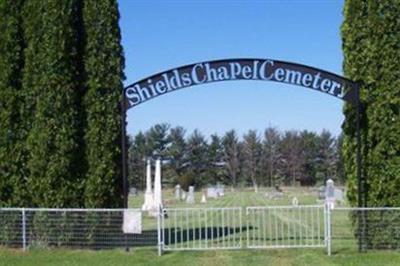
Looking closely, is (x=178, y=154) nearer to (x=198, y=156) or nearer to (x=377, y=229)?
(x=198, y=156)

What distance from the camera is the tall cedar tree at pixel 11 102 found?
14.5 m

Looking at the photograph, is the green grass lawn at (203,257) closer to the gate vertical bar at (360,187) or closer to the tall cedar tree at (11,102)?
the gate vertical bar at (360,187)

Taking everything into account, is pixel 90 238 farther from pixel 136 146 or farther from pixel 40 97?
pixel 136 146

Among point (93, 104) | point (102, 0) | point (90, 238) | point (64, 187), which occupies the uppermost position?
point (102, 0)

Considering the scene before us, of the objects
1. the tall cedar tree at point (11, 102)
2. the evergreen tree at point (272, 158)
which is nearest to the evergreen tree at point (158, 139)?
the evergreen tree at point (272, 158)

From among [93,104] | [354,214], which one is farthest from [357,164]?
[93,104]

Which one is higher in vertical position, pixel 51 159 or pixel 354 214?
pixel 51 159

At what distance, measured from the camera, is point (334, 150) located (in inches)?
4099

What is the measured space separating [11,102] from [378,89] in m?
7.81

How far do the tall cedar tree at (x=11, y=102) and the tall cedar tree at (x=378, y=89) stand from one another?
710cm

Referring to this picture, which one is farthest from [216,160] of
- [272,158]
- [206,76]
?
[206,76]

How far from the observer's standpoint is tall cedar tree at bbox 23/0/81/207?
46.4 ft

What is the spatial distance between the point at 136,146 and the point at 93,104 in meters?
96.0

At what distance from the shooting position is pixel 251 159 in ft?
330
